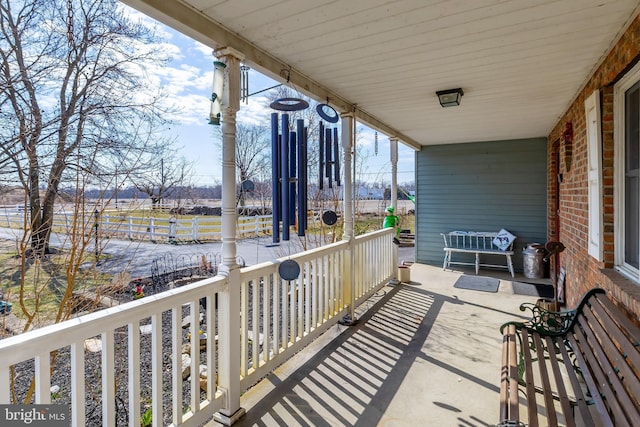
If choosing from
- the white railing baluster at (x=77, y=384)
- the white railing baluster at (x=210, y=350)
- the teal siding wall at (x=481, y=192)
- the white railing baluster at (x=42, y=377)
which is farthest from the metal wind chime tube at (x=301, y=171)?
the teal siding wall at (x=481, y=192)

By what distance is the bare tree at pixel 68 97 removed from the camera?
2408mm

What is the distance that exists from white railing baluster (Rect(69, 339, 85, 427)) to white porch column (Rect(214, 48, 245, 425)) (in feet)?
2.70

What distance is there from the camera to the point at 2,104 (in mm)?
2555

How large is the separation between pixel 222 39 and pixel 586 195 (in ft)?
10.6

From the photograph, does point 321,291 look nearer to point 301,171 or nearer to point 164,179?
point 301,171

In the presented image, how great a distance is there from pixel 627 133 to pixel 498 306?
2.49 m

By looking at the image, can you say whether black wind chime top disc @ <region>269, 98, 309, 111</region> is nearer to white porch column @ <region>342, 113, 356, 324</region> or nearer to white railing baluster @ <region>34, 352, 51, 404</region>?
white porch column @ <region>342, 113, 356, 324</region>

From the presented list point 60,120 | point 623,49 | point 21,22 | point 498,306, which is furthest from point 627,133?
point 21,22

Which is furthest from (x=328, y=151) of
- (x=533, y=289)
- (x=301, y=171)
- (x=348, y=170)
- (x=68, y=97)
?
(x=533, y=289)

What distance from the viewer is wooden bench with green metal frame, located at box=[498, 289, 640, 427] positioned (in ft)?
4.70

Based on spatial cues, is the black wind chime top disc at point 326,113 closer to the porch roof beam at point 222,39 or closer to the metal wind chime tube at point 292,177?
the porch roof beam at point 222,39

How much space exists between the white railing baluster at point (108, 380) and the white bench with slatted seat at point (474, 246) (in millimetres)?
5659

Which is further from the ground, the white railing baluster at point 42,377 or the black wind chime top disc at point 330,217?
the black wind chime top disc at point 330,217

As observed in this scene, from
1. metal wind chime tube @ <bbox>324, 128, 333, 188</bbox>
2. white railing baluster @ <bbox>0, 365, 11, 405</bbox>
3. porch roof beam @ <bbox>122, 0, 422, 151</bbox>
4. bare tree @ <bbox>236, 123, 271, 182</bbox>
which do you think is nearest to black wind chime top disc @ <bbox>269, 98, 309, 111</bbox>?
porch roof beam @ <bbox>122, 0, 422, 151</bbox>
